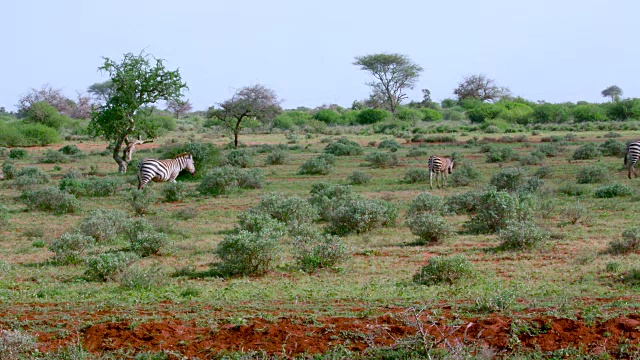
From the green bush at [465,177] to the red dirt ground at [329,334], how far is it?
1346cm

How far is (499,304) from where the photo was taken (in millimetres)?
7438

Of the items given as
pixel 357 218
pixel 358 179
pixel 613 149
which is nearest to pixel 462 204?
pixel 357 218

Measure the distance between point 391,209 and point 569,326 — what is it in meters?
7.53

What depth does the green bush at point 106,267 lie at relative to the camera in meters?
9.78

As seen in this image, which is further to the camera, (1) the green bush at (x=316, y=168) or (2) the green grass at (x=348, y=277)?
(1) the green bush at (x=316, y=168)

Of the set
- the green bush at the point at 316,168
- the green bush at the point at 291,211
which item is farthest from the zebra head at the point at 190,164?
the green bush at the point at 291,211

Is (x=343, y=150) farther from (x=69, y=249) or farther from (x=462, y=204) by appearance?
(x=69, y=249)

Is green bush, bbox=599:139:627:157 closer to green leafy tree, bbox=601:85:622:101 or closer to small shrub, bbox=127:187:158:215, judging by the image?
small shrub, bbox=127:187:158:215

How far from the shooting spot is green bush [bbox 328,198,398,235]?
43.9 ft

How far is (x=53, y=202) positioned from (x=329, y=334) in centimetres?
1235

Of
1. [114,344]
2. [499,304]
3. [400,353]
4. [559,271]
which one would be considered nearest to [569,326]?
[499,304]

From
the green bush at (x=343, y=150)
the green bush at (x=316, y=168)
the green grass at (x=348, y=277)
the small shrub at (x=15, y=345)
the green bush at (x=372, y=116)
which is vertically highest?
the green bush at (x=372, y=116)

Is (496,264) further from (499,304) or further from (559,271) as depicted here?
(499,304)

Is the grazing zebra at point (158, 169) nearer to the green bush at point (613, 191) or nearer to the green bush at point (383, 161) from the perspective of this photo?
the green bush at point (383, 161)
